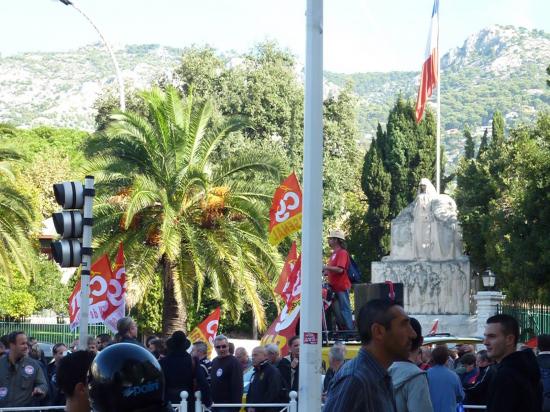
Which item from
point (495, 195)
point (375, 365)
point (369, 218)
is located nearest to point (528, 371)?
point (375, 365)

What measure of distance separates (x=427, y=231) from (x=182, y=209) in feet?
37.9

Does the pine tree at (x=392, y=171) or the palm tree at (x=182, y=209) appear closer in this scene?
the palm tree at (x=182, y=209)

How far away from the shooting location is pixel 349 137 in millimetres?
58000

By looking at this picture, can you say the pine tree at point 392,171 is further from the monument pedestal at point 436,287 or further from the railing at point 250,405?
the railing at point 250,405

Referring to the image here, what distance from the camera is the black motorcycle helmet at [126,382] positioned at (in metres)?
3.06

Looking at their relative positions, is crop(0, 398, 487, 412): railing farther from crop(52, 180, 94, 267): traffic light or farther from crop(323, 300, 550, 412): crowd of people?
crop(323, 300, 550, 412): crowd of people

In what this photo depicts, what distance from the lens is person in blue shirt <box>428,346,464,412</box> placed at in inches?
362

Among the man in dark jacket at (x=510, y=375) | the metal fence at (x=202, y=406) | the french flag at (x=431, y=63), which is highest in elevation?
the french flag at (x=431, y=63)

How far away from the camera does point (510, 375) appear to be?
676 centimetres

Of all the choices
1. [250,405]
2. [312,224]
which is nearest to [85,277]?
[250,405]

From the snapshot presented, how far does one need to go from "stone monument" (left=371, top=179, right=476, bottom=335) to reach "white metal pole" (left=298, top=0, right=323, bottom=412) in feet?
81.3

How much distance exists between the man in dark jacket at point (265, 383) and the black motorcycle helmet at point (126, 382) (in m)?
10.3

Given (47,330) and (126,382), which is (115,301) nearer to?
(126,382)

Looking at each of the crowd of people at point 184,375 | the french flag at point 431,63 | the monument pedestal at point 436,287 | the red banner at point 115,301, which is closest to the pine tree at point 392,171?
the french flag at point 431,63
